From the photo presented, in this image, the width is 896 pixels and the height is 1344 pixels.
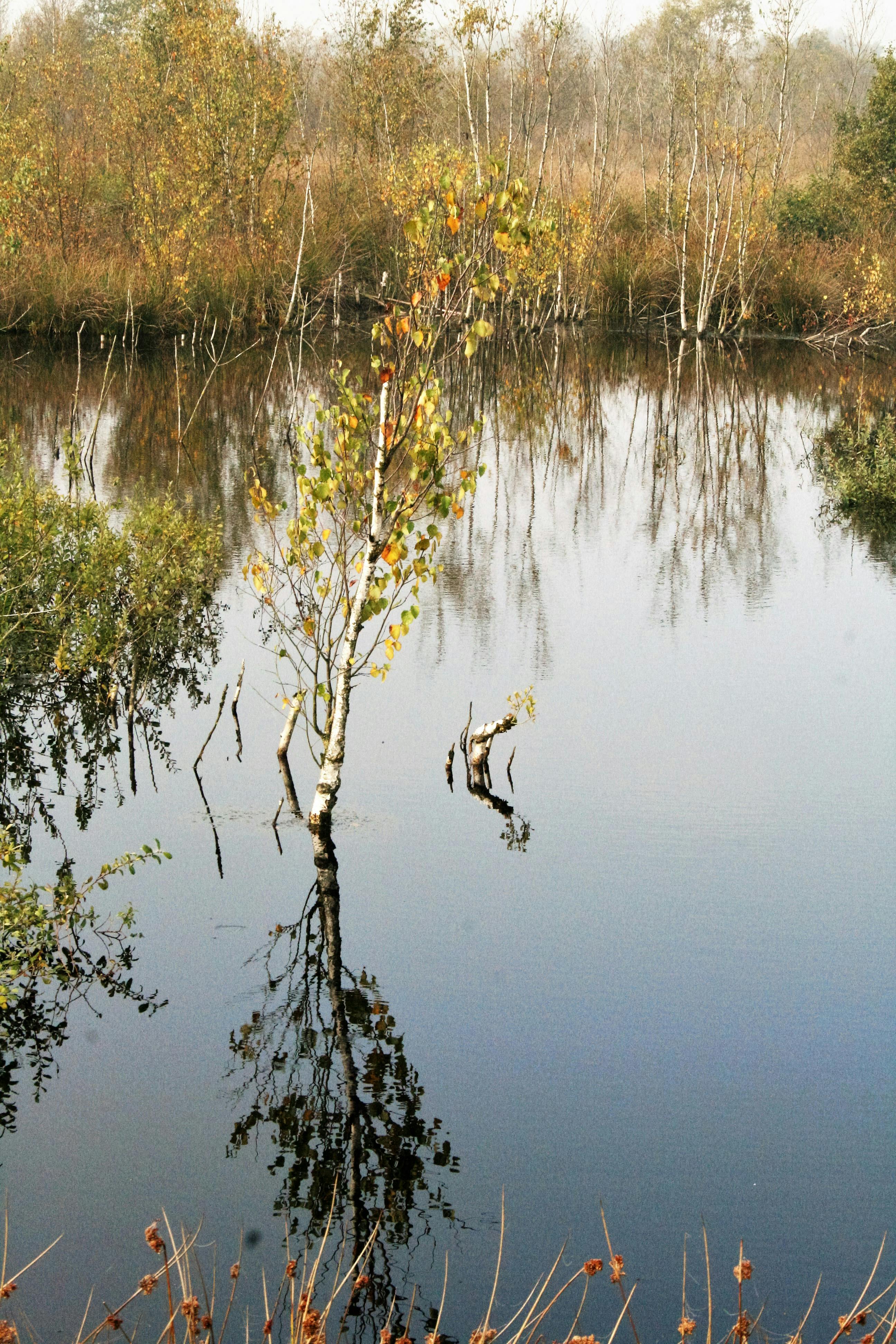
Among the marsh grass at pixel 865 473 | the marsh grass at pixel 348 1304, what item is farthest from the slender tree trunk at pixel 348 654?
the marsh grass at pixel 865 473

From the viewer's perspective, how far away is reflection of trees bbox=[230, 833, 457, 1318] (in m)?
4.40

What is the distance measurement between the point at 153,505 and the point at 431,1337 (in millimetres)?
8276

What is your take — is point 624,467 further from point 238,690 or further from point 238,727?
point 238,690

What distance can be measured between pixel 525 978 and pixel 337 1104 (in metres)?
1.14

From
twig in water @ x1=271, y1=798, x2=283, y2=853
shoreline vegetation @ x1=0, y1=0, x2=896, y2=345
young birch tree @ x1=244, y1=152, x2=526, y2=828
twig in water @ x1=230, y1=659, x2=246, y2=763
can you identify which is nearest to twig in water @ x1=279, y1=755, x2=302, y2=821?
twig in water @ x1=271, y1=798, x2=283, y2=853

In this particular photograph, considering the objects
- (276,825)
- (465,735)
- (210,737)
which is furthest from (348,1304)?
(465,735)

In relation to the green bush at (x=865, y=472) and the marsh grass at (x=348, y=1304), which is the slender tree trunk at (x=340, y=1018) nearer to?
the marsh grass at (x=348, y=1304)

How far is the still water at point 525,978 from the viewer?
14.3 feet

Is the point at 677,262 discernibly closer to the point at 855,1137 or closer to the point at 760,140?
the point at 760,140

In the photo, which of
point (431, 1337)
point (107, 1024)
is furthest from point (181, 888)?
point (431, 1337)

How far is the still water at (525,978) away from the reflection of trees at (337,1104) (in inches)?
0.6

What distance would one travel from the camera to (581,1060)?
528 centimetres

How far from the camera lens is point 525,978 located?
19.2ft

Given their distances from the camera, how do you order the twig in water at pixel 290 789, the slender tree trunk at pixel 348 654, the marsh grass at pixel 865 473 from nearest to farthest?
the slender tree trunk at pixel 348 654, the twig in water at pixel 290 789, the marsh grass at pixel 865 473
